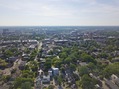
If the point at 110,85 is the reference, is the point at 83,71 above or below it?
above

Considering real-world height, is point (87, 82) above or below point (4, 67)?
above

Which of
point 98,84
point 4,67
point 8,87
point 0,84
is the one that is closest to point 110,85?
point 98,84

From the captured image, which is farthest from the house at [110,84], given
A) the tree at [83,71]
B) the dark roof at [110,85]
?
the tree at [83,71]

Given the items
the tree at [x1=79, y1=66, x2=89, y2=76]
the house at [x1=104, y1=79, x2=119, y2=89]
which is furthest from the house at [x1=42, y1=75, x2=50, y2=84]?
the house at [x1=104, y1=79, x2=119, y2=89]

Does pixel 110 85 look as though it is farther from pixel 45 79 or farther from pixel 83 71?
pixel 45 79

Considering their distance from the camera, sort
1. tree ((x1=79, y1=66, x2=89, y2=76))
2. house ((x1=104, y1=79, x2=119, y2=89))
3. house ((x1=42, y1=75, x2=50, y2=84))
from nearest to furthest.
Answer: house ((x1=104, y1=79, x2=119, y2=89))
house ((x1=42, y1=75, x2=50, y2=84))
tree ((x1=79, y1=66, x2=89, y2=76))

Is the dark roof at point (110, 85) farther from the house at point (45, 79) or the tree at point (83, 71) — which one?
the house at point (45, 79)

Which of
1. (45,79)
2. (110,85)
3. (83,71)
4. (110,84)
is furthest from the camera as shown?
(83,71)

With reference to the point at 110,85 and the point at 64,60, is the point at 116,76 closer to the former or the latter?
the point at 110,85

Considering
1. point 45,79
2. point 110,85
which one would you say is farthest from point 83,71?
point 45,79

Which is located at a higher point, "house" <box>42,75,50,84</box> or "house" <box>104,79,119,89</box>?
"house" <box>104,79,119,89</box>

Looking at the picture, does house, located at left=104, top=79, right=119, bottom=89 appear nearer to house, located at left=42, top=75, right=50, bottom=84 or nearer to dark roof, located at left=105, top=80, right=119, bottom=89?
dark roof, located at left=105, top=80, right=119, bottom=89
